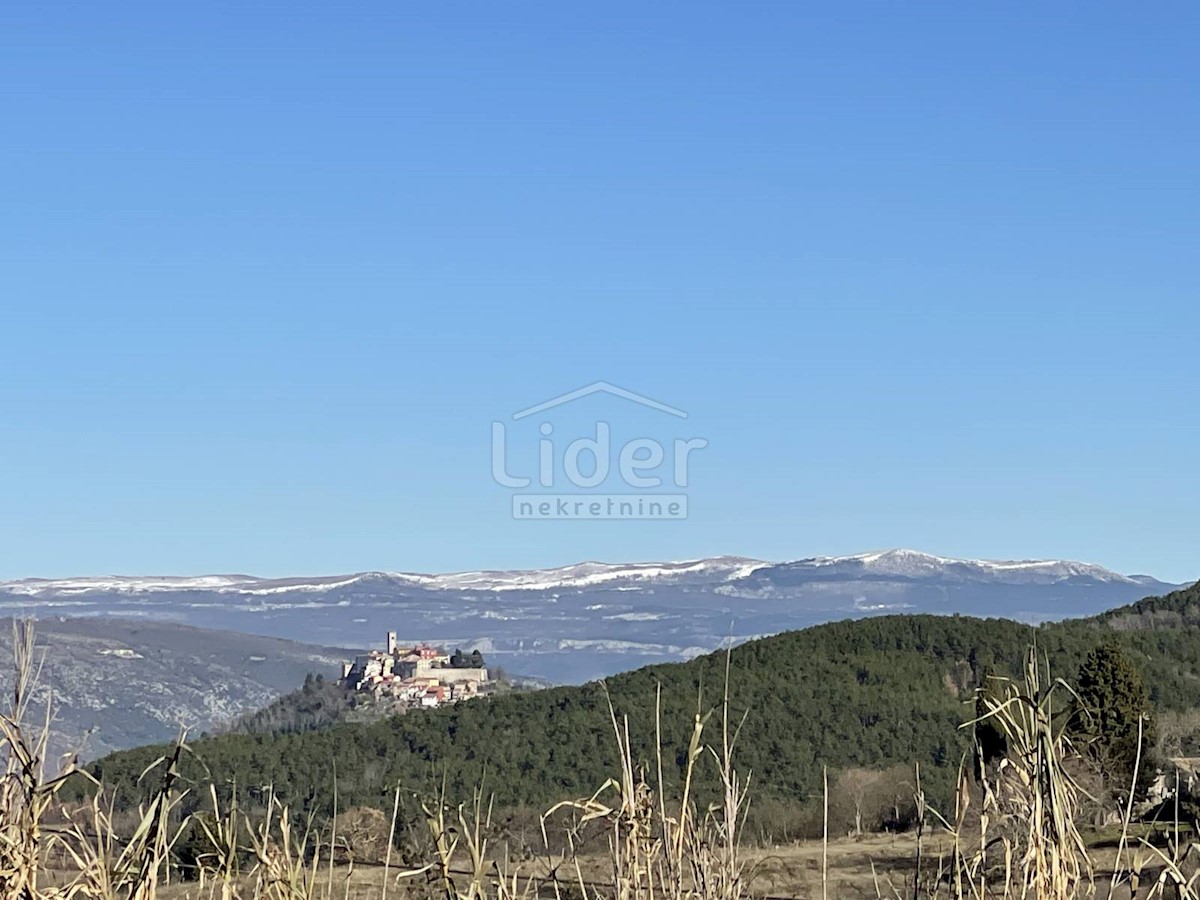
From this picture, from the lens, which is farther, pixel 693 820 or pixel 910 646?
pixel 910 646

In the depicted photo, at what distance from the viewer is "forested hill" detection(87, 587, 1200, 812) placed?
155 feet

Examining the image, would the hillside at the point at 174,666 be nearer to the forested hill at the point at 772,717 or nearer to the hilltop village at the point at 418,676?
the forested hill at the point at 772,717

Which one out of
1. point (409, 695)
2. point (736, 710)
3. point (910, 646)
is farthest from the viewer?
point (409, 695)

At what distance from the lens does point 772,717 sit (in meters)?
55.7

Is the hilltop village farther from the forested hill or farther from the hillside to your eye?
the forested hill

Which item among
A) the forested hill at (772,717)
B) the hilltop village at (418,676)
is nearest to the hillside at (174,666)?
the forested hill at (772,717)

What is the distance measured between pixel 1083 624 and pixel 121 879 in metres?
74.2

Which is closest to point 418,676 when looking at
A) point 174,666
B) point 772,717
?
point 174,666

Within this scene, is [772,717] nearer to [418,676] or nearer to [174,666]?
[418,676]

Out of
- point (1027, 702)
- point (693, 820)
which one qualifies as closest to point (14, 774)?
point (693, 820)

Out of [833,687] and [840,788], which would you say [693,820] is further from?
[833,687]

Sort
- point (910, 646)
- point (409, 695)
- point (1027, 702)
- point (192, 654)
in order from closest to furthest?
point (1027, 702) < point (910, 646) < point (409, 695) < point (192, 654)

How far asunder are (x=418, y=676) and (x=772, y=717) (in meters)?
37.8

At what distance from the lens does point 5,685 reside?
378 centimetres
